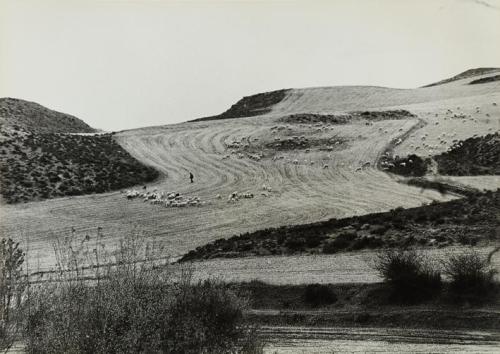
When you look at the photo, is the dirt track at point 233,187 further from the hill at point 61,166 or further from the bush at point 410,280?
the bush at point 410,280

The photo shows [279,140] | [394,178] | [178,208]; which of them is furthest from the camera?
[279,140]

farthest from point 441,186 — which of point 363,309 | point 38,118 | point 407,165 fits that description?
point 38,118

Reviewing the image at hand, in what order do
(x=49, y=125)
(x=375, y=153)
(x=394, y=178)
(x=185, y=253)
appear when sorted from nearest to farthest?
(x=185, y=253) → (x=394, y=178) → (x=375, y=153) → (x=49, y=125)

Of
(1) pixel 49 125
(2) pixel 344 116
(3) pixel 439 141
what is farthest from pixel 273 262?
(1) pixel 49 125

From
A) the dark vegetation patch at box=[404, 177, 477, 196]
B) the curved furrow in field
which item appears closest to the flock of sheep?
the curved furrow in field

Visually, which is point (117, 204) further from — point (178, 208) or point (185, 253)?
point (185, 253)

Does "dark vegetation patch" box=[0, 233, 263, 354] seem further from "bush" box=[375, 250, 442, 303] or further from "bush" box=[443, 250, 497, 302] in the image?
"bush" box=[443, 250, 497, 302]
